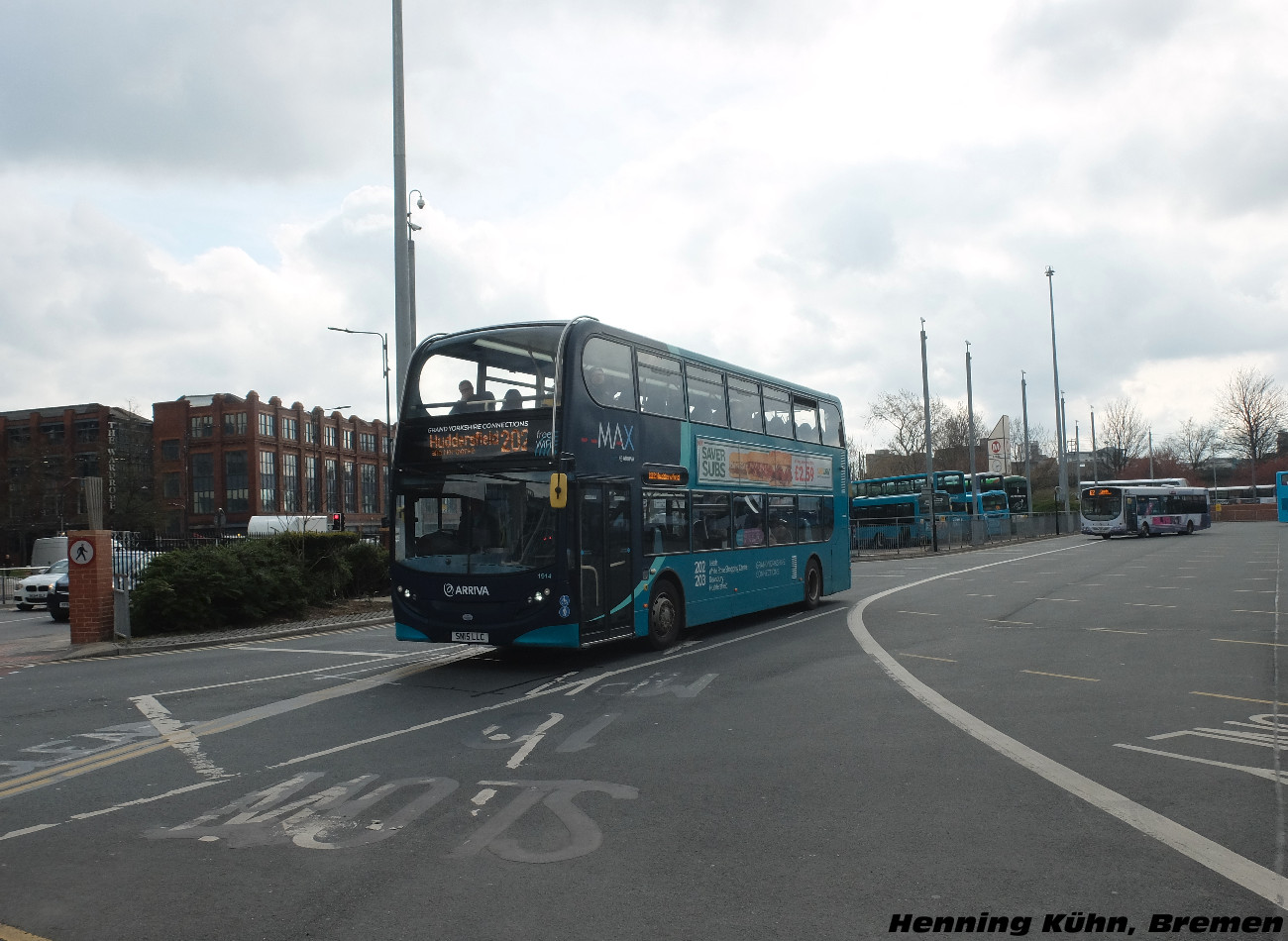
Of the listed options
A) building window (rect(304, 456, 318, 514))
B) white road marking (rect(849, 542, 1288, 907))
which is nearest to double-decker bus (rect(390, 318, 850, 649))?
white road marking (rect(849, 542, 1288, 907))

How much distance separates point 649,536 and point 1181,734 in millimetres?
7181

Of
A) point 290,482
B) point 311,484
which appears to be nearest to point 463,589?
point 290,482

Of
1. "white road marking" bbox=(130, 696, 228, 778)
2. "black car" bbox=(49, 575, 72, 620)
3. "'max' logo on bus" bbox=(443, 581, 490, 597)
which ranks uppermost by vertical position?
"'max' logo on bus" bbox=(443, 581, 490, 597)

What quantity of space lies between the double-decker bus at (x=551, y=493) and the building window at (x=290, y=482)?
7974 cm

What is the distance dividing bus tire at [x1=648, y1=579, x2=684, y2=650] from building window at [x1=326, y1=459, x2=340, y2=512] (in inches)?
3414

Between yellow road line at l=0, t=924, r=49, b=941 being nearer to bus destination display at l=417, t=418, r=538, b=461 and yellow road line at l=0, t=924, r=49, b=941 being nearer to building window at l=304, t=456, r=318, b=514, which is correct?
bus destination display at l=417, t=418, r=538, b=461

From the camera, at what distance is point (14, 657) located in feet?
49.8

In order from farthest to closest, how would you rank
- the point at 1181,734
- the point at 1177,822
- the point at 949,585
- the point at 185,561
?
the point at 949,585 < the point at 185,561 < the point at 1181,734 < the point at 1177,822

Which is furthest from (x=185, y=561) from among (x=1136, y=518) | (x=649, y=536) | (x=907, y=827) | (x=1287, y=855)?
(x=1136, y=518)

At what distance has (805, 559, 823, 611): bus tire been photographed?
19250 mm

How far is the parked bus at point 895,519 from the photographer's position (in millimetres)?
48344

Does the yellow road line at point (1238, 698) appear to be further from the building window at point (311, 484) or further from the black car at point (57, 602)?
the building window at point (311, 484)

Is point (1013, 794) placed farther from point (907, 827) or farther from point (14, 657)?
point (14, 657)

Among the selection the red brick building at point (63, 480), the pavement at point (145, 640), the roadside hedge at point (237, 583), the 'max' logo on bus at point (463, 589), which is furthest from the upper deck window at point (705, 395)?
the red brick building at point (63, 480)
